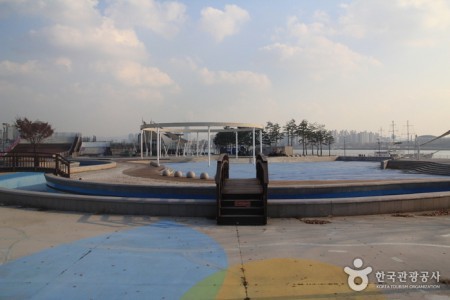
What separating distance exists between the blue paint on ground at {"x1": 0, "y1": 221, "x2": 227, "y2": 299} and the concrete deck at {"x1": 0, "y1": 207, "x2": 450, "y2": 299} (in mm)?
15

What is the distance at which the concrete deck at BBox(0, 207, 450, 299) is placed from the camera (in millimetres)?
4562

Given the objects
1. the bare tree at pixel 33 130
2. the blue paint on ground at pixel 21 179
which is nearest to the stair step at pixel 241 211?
the blue paint on ground at pixel 21 179

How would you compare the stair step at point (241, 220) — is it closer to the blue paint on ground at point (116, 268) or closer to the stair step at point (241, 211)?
the stair step at point (241, 211)

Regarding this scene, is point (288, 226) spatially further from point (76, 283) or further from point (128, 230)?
point (76, 283)

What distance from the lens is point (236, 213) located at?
28.8ft

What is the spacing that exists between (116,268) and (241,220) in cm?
378

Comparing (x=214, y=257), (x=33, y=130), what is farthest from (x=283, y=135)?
(x=214, y=257)

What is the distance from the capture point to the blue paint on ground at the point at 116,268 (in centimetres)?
454

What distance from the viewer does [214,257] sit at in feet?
19.6

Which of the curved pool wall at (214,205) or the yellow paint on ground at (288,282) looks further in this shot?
the curved pool wall at (214,205)

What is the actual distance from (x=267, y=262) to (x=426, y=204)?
262 inches

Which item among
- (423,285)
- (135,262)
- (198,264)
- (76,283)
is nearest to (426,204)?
(423,285)

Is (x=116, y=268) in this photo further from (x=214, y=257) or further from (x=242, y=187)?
(x=242, y=187)

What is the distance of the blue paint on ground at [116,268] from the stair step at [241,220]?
126cm
